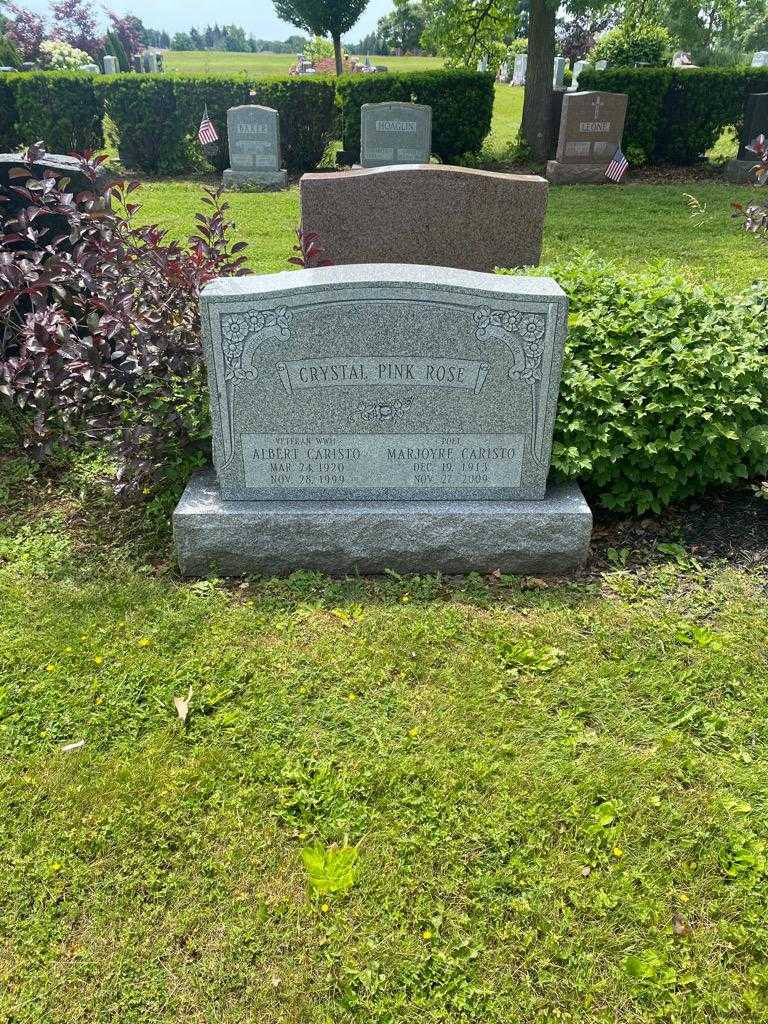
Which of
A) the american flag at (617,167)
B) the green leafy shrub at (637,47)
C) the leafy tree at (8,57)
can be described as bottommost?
the american flag at (617,167)

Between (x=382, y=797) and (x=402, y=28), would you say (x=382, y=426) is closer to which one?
(x=382, y=797)

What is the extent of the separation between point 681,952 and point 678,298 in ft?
10.1

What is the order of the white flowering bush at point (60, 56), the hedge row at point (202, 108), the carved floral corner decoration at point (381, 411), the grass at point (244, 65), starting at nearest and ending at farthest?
1. the carved floral corner decoration at point (381, 411)
2. the hedge row at point (202, 108)
3. the white flowering bush at point (60, 56)
4. the grass at point (244, 65)

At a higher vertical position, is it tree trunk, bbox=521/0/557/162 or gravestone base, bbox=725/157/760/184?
tree trunk, bbox=521/0/557/162

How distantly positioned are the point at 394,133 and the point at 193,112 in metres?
4.63

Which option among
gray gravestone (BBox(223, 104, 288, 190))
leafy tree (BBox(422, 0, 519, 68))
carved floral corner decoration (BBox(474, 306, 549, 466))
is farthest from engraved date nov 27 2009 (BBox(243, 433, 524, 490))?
leafy tree (BBox(422, 0, 519, 68))

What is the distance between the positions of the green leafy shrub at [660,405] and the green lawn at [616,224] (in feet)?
12.4

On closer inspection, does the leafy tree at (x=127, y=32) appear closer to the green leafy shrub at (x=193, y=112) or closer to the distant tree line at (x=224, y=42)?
the green leafy shrub at (x=193, y=112)

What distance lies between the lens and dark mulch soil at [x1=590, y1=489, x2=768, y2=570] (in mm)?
3764

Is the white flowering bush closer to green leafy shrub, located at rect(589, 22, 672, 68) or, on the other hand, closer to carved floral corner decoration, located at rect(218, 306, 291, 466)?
green leafy shrub, located at rect(589, 22, 672, 68)

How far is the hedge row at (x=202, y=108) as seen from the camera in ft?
46.0

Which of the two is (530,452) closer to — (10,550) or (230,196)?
(10,550)

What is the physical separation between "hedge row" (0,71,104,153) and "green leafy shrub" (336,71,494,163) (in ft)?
15.2

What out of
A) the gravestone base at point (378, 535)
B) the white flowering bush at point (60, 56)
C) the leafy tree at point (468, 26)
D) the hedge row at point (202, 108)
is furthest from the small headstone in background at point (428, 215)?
the white flowering bush at point (60, 56)
